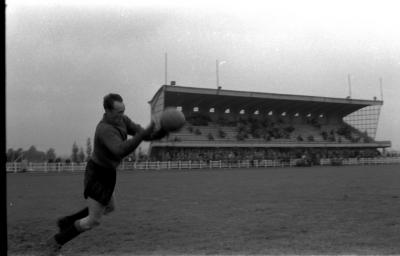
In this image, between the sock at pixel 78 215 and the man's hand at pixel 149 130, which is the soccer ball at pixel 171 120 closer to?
the man's hand at pixel 149 130

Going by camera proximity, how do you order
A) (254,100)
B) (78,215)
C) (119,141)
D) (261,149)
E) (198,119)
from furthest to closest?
(254,100)
(261,149)
(198,119)
(78,215)
(119,141)

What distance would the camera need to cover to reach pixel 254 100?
4638 centimetres

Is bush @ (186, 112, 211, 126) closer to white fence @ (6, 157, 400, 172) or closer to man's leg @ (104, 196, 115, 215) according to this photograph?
white fence @ (6, 157, 400, 172)

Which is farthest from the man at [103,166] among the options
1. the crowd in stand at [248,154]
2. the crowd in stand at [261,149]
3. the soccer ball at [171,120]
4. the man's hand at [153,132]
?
the crowd in stand at [248,154]

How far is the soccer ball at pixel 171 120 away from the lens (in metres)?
3.75

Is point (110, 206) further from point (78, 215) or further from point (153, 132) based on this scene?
point (153, 132)

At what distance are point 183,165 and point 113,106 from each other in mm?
32274

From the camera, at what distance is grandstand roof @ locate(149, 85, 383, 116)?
1652 inches

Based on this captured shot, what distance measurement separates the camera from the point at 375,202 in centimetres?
952

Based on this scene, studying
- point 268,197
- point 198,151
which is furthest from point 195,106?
point 268,197

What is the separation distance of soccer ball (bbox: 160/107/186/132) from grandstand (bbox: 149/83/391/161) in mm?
33801

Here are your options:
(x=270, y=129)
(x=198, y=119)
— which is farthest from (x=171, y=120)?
(x=270, y=129)

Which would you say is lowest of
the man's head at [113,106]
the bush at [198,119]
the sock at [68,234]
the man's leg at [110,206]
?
the sock at [68,234]
